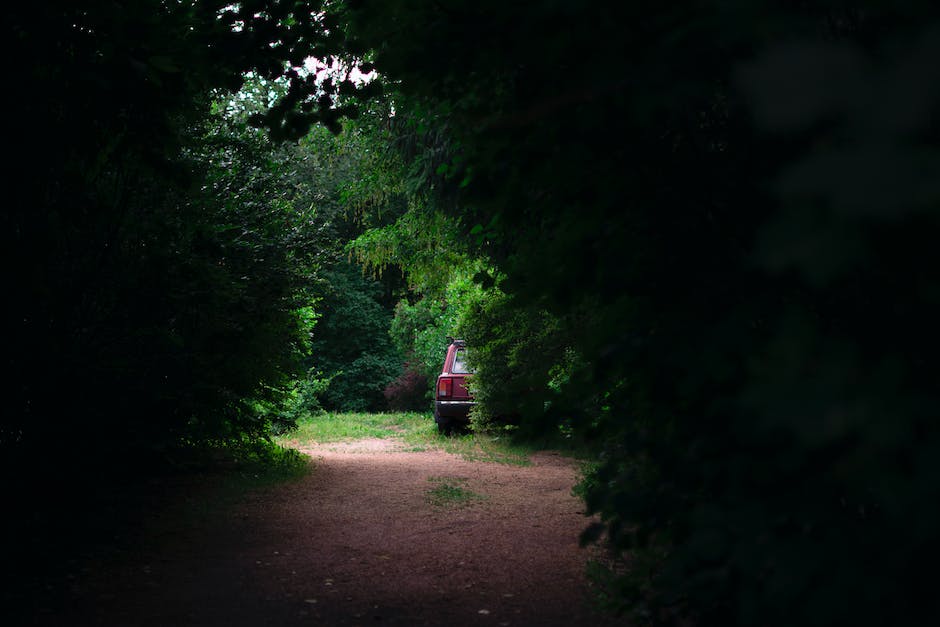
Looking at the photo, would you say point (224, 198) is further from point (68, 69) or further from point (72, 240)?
point (68, 69)

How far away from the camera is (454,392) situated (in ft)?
51.1

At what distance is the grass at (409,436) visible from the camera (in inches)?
488

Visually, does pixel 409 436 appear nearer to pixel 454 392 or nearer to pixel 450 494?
pixel 454 392

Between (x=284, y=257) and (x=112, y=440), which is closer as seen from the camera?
(x=112, y=440)

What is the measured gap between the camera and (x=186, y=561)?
5.52 m

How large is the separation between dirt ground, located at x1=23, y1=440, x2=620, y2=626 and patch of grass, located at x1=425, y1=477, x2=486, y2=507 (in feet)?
0.31

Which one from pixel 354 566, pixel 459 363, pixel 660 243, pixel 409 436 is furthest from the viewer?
pixel 409 436

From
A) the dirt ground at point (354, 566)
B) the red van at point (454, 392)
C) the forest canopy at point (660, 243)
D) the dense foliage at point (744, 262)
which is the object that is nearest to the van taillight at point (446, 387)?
the red van at point (454, 392)

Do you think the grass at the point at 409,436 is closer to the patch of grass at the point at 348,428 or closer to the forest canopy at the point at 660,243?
the patch of grass at the point at 348,428

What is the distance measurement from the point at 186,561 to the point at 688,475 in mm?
4771

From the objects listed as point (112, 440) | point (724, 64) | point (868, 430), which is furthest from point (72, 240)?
point (868, 430)

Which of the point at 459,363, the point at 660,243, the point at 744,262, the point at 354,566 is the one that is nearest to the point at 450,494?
the point at 354,566

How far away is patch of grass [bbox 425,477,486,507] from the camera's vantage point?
798 cm

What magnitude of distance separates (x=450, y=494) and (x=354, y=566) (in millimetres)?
2913
